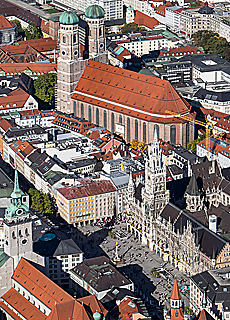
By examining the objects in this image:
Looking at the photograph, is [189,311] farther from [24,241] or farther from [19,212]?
[19,212]

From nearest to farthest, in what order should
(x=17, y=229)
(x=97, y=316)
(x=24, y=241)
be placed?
(x=97, y=316) < (x=17, y=229) < (x=24, y=241)

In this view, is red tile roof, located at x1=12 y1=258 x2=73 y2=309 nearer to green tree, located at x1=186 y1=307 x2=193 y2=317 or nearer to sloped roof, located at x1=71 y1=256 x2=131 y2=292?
sloped roof, located at x1=71 y1=256 x2=131 y2=292

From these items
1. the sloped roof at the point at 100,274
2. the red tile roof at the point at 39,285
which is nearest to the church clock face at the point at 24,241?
the red tile roof at the point at 39,285

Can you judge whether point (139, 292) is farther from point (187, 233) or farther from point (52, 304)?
point (52, 304)

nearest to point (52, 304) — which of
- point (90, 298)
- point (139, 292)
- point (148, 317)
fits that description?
point (90, 298)

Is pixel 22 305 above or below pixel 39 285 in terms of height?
below

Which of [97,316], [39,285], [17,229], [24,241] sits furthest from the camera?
[24,241]

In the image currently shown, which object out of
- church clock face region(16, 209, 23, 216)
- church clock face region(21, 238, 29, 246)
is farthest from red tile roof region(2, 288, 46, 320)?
church clock face region(16, 209, 23, 216)

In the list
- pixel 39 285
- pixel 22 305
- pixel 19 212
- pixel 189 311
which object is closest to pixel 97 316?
pixel 39 285

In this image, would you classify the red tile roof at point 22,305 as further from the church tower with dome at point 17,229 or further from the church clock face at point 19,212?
the church clock face at point 19,212
